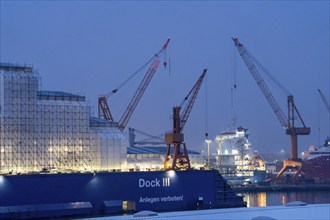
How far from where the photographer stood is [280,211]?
26.1 metres

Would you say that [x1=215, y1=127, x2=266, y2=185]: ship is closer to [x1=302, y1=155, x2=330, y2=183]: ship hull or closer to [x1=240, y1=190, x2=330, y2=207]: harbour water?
[x1=302, y1=155, x2=330, y2=183]: ship hull

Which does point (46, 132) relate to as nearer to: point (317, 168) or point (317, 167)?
point (317, 168)

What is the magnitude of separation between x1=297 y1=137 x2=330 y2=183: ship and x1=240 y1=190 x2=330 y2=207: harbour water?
1279 cm

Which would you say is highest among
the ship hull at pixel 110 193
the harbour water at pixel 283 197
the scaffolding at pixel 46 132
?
the scaffolding at pixel 46 132

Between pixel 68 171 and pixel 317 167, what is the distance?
7198 cm

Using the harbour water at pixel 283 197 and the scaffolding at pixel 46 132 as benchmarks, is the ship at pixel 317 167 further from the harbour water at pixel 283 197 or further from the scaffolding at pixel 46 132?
the scaffolding at pixel 46 132

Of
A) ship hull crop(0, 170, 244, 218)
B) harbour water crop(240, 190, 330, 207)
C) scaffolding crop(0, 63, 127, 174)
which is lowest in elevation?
harbour water crop(240, 190, 330, 207)

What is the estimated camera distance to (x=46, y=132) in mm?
50938

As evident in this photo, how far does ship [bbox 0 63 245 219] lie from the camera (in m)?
44.0

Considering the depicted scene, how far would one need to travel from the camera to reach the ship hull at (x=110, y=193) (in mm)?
43219

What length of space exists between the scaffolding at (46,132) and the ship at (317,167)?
60525 mm

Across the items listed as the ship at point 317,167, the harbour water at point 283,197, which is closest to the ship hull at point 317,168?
the ship at point 317,167

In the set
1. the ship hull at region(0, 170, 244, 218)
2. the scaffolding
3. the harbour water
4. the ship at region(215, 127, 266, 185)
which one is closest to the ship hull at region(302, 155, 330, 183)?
the ship at region(215, 127, 266, 185)

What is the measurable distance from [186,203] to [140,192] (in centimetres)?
451
